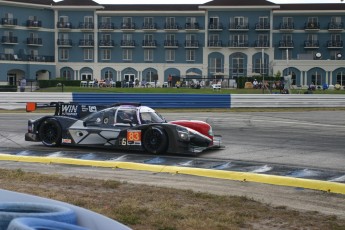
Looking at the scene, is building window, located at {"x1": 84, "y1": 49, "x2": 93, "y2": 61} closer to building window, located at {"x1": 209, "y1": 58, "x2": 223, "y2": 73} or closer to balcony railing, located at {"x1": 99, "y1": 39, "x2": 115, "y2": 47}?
balcony railing, located at {"x1": 99, "y1": 39, "x2": 115, "y2": 47}

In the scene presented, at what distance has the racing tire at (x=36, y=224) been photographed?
10.7 ft

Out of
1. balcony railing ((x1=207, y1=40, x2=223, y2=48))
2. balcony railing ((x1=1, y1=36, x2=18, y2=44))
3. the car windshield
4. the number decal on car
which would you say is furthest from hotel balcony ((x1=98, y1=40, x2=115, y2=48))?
the number decal on car

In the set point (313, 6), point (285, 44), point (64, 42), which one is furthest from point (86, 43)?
point (313, 6)

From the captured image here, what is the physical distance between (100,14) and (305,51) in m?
29.8

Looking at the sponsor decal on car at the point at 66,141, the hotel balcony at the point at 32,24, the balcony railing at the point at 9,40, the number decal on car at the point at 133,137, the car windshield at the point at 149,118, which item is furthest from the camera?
the hotel balcony at the point at 32,24

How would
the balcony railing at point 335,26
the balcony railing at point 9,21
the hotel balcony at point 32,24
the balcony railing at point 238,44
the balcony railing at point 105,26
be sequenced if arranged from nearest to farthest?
the balcony railing at point 9,21
the hotel balcony at point 32,24
the balcony railing at point 335,26
the balcony railing at point 238,44
the balcony railing at point 105,26

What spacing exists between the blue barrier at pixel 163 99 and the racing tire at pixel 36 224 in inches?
1146

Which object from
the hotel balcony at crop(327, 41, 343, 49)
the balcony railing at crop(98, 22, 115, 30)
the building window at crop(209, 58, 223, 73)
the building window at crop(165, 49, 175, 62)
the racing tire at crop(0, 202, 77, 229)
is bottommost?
the racing tire at crop(0, 202, 77, 229)

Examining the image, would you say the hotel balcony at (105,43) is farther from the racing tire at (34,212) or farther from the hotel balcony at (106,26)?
the racing tire at (34,212)

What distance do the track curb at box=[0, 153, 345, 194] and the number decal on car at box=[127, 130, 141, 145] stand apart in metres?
1.63

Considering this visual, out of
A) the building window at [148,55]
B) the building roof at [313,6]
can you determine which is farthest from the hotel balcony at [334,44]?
the building window at [148,55]

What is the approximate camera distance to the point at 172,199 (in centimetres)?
770

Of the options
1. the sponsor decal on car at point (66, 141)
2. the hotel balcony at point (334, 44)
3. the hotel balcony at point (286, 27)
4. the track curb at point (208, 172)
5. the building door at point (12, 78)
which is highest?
the hotel balcony at point (286, 27)

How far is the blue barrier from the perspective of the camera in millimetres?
32594
